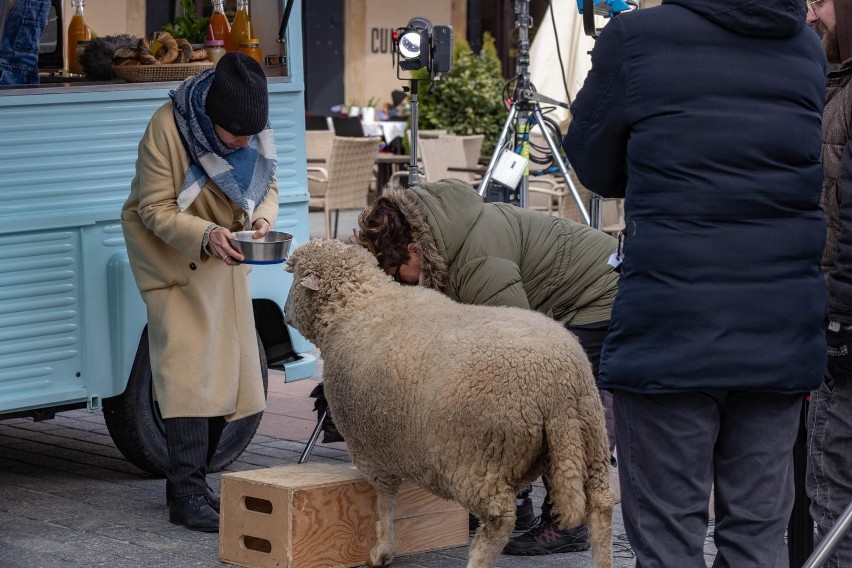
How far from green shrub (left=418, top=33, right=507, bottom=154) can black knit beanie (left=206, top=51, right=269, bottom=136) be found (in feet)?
28.5

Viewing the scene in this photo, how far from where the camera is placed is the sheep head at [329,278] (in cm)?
411

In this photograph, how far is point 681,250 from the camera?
111 inches

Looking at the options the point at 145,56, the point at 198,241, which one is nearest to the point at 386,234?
the point at 198,241

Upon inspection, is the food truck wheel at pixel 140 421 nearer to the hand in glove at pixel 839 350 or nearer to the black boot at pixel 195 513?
the black boot at pixel 195 513

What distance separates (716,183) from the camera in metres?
2.80

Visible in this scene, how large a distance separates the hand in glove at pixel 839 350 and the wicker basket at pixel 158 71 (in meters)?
3.01

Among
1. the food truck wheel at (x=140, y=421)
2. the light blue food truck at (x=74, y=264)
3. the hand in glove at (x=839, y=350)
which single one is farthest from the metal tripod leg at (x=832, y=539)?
the light blue food truck at (x=74, y=264)

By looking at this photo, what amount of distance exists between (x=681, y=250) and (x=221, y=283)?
238cm

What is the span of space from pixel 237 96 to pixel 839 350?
90.7 inches

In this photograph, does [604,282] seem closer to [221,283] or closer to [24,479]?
[221,283]

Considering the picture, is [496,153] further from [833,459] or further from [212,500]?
[833,459]

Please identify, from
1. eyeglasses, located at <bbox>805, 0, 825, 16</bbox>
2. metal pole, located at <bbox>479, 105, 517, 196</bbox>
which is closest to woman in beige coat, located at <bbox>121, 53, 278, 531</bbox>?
eyeglasses, located at <bbox>805, 0, 825, 16</bbox>

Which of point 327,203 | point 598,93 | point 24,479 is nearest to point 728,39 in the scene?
point 598,93

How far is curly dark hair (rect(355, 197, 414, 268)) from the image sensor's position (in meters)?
4.21
